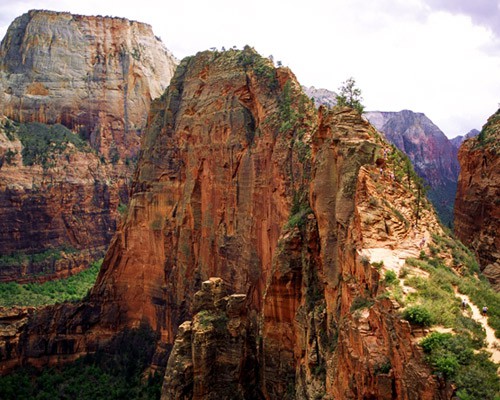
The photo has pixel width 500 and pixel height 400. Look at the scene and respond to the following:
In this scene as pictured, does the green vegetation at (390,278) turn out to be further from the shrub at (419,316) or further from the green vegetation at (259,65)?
the green vegetation at (259,65)

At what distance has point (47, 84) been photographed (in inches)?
4077

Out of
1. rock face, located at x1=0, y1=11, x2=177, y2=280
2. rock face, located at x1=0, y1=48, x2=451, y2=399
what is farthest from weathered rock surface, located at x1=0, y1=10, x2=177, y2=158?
rock face, located at x1=0, y1=48, x2=451, y2=399

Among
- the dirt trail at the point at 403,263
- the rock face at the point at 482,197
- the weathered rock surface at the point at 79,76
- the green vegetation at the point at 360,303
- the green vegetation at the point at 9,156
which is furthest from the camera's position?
the weathered rock surface at the point at 79,76

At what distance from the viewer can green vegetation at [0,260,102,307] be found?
75.4 m

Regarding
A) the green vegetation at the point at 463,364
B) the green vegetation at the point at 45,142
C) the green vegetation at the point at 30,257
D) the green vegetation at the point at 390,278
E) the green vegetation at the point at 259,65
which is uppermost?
the green vegetation at the point at 259,65

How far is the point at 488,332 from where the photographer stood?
17.6 m

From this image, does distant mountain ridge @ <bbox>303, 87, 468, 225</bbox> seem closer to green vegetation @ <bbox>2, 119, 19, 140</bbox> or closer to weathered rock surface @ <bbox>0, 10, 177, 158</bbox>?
weathered rock surface @ <bbox>0, 10, 177, 158</bbox>

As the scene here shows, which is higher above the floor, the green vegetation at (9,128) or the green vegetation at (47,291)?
the green vegetation at (9,128)

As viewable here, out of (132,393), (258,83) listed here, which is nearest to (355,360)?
(258,83)

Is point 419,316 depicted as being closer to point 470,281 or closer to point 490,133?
point 470,281

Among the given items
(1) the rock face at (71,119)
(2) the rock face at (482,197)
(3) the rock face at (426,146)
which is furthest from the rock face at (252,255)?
(3) the rock face at (426,146)

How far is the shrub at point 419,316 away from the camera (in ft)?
54.9

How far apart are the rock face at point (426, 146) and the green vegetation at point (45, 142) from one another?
6175 centimetres

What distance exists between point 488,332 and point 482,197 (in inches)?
1399
